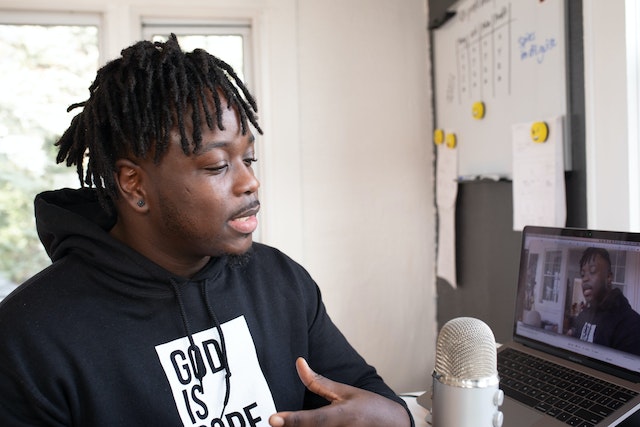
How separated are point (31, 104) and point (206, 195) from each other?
65.7 inches

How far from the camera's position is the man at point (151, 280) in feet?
2.82

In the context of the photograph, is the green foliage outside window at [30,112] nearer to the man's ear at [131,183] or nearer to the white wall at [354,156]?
the white wall at [354,156]

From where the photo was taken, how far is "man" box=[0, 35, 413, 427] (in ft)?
2.82

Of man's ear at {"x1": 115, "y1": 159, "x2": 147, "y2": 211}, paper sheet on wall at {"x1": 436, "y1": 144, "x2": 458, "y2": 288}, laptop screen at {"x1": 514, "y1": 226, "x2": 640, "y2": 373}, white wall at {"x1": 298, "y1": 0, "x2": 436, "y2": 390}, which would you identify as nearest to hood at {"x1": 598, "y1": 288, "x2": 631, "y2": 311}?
laptop screen at {"x1": 514, "y1": 226, "x2": 640, "y2": 373}

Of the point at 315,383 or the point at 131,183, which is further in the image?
the point at 131,183

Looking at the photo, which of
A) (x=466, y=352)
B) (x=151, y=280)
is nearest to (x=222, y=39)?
(x=151, y=280)

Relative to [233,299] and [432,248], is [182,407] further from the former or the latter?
[432,248]

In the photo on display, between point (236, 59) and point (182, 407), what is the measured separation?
1778mm

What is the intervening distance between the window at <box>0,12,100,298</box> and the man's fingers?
1.83m

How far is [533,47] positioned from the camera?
1553 mm

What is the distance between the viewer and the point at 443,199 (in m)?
2.32

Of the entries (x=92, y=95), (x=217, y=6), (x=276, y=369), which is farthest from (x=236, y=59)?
(x=276, y=369)

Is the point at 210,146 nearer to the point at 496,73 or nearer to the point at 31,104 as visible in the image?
the point at 496,73

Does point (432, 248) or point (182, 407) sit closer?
point (182, 407)
